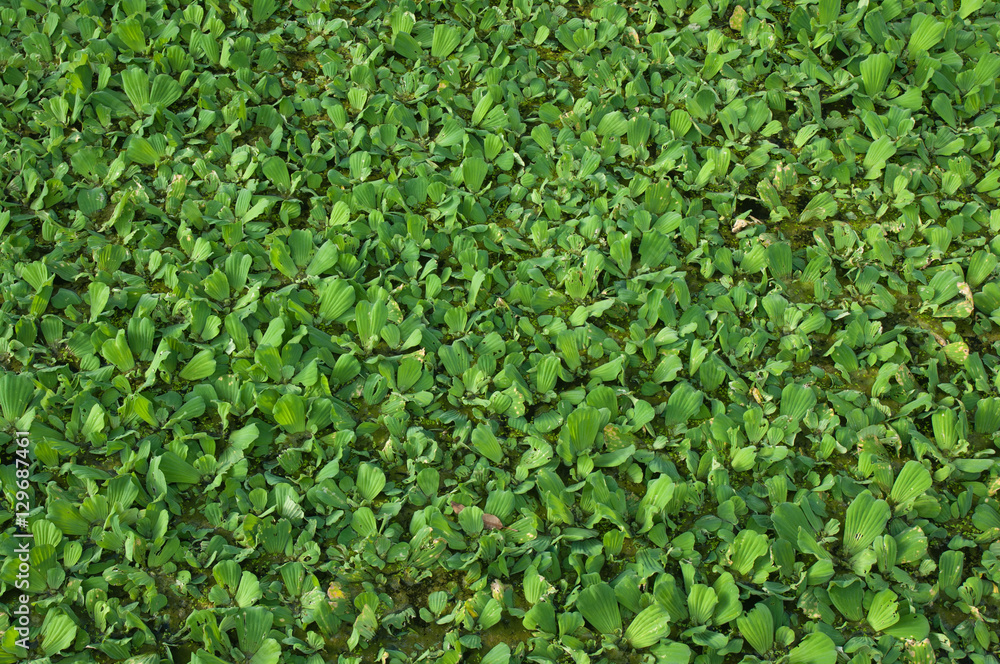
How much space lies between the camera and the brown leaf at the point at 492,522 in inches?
75.5

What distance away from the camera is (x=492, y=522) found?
6.31 ft

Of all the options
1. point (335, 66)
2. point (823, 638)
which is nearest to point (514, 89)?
point (335, 66)

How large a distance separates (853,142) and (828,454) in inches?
47.5

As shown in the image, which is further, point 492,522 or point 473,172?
point 473,172

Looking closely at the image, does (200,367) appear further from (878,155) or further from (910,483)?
(878,155)

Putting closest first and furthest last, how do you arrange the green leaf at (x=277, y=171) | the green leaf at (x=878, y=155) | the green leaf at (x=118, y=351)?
1. the green leaf at (x=118, y=351)
2. the green leaf at (x=277, y=171)
3. the green leaf at (x=878, y=155)

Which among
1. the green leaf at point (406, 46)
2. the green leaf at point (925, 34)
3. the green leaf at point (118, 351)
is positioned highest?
the green leaf at point (406, 46)

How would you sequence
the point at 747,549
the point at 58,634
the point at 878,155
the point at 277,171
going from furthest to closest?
the point at 878,155 → the point at 277,171 → the point at 747,549 → the point at 58,634

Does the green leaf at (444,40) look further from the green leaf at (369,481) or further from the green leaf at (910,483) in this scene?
the green leaf at (910,483)

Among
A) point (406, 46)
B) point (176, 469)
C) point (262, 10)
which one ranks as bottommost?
point (176, 469)

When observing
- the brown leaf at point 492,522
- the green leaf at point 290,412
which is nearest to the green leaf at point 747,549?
the brown leaf at point 492,522

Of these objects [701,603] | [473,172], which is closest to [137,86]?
[473,172]

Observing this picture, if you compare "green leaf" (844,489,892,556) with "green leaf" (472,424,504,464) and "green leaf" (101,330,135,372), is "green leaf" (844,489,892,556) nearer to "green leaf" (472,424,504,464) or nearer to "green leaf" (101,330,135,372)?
"green leaf" (472,424,504,464)

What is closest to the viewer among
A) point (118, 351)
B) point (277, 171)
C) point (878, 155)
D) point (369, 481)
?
point (369, 481)
